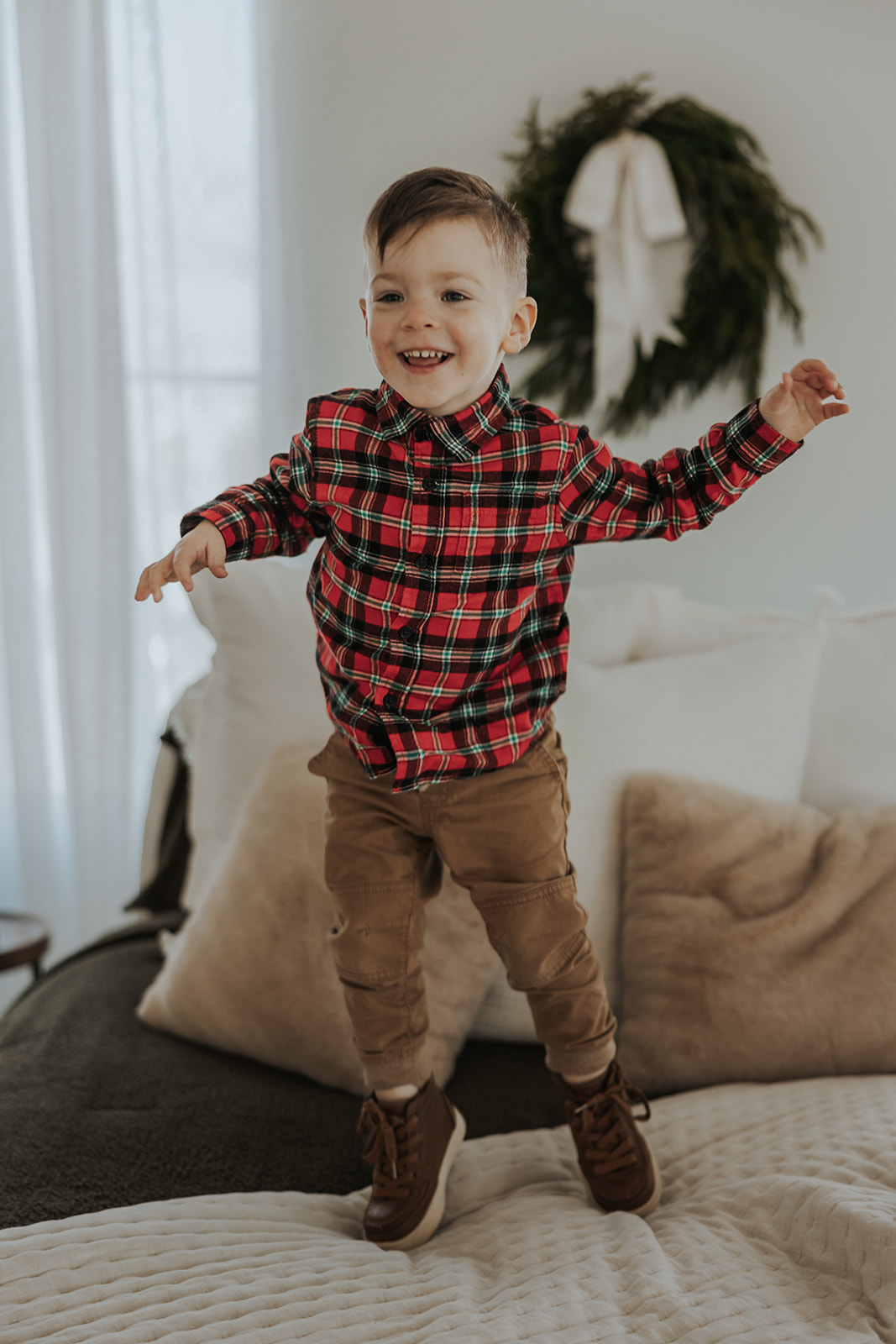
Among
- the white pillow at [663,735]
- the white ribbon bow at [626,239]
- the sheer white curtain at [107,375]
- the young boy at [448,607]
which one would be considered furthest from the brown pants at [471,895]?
the sheer white curtain at [107,375]

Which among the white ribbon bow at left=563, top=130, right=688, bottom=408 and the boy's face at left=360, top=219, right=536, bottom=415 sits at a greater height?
the white ribbon bow at left=563, top=130, right=688, bottom=408

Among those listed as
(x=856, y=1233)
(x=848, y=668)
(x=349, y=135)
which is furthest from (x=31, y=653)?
(x=856, y=1233)

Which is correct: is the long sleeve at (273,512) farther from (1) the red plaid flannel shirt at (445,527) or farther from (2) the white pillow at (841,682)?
(2) the white pillow at (841,682)

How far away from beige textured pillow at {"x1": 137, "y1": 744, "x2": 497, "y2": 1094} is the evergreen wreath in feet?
2.97

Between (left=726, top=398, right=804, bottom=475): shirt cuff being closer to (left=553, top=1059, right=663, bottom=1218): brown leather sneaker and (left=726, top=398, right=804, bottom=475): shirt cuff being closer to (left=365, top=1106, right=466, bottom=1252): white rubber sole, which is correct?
(left=553, top=1059, right=663, bottom=1218): brown leather sneaker

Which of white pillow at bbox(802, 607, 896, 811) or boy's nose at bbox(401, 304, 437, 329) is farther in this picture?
white pillow at bbox(802, 607, 896, 811)

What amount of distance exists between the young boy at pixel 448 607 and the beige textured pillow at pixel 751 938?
140 mm

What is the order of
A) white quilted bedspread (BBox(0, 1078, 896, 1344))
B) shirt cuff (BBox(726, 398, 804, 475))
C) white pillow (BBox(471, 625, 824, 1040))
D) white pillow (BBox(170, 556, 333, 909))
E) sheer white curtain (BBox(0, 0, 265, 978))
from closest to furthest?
white quilted bedspread (BBox(0, 1078, 896, 1344))
shirt cuff (BBox(726, 398, 804, 475))
white pillow (BBox(471, 625, 824, 1040))
white pillow (BBox(170, 556, 333, 909))
sheer white curtain (BBox(0, 0, 265, 978))

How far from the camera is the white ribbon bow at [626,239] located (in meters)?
1.51

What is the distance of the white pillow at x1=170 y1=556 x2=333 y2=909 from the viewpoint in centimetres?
126

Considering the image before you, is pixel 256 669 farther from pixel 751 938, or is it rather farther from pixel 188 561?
pixel 751 938

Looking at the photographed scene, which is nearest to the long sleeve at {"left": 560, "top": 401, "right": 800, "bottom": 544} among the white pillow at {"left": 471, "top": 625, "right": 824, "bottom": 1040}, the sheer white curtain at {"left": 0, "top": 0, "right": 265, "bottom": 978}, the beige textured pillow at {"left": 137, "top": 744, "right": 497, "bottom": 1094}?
the white pillow at {"left": 471, "top": 625, "right": 824, "bottom": 1040}

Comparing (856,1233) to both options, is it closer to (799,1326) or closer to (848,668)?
(799,1326)

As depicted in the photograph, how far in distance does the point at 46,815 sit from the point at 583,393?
1314mm
